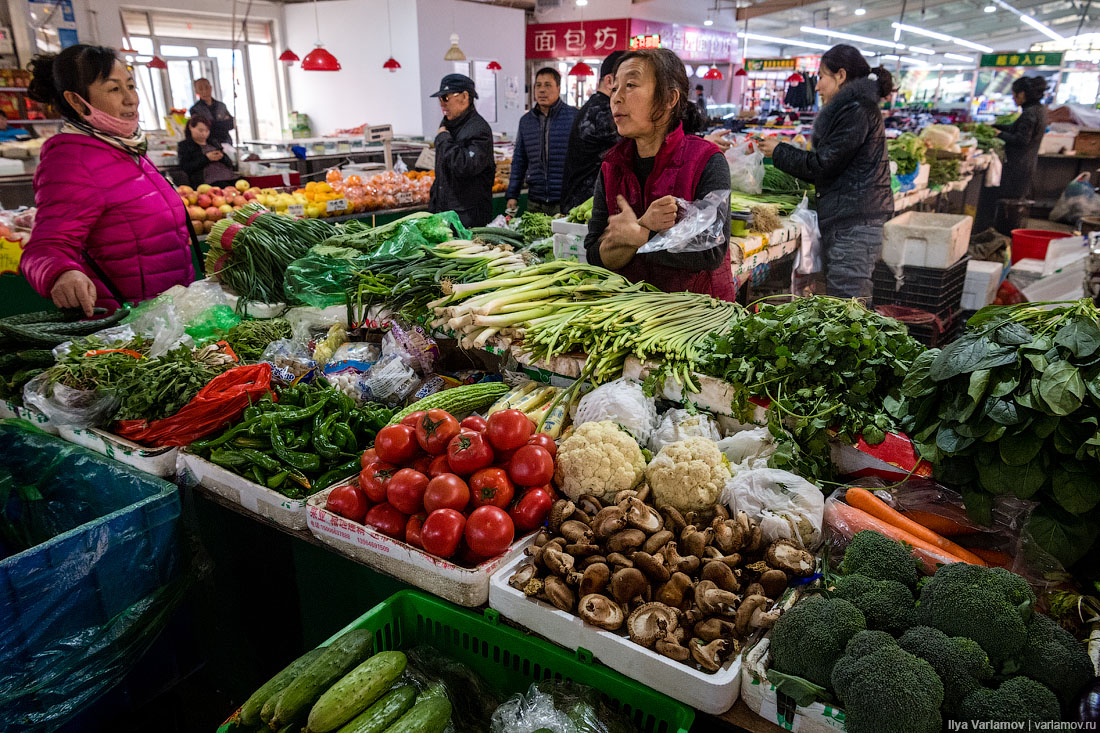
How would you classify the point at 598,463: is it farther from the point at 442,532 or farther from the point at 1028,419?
the point at 1028,419

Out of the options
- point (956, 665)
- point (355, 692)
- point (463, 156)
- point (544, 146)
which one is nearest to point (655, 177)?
point (956, 665)

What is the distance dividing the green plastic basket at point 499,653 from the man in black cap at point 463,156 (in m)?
4.69

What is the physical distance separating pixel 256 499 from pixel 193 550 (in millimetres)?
485

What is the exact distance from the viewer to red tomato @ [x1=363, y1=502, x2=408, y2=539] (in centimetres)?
204

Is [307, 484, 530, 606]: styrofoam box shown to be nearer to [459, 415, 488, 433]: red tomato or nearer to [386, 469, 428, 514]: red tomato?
[386, 469, 428, 514]: red tomato

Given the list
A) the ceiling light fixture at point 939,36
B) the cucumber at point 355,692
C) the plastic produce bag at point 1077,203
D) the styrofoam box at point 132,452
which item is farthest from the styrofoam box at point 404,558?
the ceiling light fixture at point 939,36

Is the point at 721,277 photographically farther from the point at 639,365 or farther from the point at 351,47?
the point at 351,47

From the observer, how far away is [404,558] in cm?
197

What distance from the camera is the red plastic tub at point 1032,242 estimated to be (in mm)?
6447

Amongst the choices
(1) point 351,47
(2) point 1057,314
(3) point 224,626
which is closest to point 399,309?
(3) point 224,626

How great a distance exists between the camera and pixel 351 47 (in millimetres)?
15633

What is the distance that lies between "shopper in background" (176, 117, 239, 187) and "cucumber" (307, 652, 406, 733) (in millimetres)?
8067

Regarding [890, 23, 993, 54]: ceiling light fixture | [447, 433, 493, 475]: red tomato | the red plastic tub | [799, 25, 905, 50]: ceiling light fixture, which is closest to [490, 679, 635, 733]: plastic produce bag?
[447, 433, 493, 475]: red tomato

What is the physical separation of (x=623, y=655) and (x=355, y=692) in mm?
631
